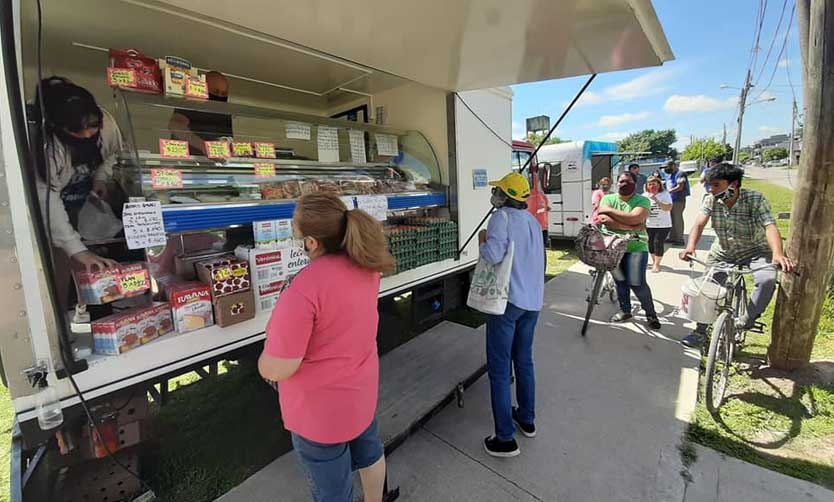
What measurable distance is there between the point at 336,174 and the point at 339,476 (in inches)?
95.4

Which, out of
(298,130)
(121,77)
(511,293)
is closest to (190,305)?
(121,77)

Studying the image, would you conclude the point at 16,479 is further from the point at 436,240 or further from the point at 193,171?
the point at 436,240

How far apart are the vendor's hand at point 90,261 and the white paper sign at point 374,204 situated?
5.55ft

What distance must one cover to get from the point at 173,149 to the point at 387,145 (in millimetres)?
2017

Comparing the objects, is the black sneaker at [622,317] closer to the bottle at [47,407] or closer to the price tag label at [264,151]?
the price tag label at [264,151]

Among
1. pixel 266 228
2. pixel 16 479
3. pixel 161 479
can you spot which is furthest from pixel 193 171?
pixel 161 479

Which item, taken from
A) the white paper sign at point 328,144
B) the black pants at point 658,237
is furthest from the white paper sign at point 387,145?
the black pants at point 658,237

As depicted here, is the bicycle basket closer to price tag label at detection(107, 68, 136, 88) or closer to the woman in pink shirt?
the woman in pink shirt

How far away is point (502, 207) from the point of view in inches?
86.7

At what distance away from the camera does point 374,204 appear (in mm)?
3129

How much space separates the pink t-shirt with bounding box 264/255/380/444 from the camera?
1.25m

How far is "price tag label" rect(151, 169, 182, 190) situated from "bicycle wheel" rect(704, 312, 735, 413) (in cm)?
356

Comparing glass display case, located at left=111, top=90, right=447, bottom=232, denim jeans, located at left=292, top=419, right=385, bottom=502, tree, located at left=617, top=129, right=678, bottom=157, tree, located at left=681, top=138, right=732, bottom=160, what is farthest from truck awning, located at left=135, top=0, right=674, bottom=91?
tree, located at left=617, top=129, right=678, bottom=157

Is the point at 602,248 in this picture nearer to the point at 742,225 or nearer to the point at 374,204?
the point at 742,225
